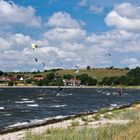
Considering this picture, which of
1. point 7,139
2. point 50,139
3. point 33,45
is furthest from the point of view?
point 7,139

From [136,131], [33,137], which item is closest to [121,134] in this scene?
[136,131]

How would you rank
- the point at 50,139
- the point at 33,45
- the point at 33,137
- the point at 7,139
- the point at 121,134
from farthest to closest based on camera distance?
1. the point at 7,139
2. the point at 33,45
3. the point at 33,137
4. the point at 50,139
5. the point at 121,134

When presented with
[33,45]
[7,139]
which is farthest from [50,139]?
[7,139]

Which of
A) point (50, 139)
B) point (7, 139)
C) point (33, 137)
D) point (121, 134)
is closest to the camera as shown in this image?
point (121, 134)

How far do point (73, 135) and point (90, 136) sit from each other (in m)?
0.87

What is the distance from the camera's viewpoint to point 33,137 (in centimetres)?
1712

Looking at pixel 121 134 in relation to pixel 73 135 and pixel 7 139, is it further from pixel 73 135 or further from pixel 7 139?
pixel 7 139

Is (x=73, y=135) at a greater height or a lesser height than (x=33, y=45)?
lesser

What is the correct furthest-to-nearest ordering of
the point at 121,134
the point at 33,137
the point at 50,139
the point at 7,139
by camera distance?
the point at 7,139, the point at 33,137, the point at 50,139, the point at 121,134

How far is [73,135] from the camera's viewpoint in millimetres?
16234

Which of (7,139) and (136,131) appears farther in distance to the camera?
(7,139)

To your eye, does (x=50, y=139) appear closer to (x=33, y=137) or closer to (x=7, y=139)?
(x=33, y=137)

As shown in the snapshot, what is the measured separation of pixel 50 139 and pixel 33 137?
127 centimetres

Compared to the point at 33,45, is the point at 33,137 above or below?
below
